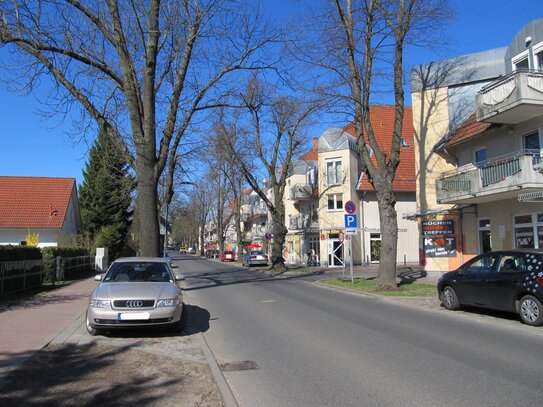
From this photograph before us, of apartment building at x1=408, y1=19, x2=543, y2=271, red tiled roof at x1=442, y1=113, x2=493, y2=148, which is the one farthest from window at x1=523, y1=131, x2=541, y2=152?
red tiled roof at x1=442, y1=113, x2=493, y2=148

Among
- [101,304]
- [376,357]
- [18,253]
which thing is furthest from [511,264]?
[18,253]

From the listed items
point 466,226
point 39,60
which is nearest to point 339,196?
point 466,226

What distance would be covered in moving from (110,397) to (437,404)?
11.8 feet

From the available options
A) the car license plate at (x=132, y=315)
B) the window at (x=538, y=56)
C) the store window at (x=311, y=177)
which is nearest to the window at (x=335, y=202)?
the store window at (x=311, y=177)

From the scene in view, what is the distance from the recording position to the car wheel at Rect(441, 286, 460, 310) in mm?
12578

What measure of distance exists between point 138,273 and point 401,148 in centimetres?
3256

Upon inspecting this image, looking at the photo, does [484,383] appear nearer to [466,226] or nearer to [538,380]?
[538,380]

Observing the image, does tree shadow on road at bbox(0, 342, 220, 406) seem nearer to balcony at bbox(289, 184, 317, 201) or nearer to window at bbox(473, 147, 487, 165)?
window at bbox(473, 147, 487, 165)

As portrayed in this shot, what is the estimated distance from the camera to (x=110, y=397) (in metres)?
5.54

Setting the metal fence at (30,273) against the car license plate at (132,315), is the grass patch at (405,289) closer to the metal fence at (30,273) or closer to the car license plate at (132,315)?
the car license plate at (132,315)

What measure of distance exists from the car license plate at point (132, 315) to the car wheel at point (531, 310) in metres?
7.58

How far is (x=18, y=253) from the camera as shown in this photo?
1745 centimetres

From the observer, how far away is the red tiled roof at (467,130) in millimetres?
20609

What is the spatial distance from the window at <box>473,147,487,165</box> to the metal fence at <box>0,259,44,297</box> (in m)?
18.3
